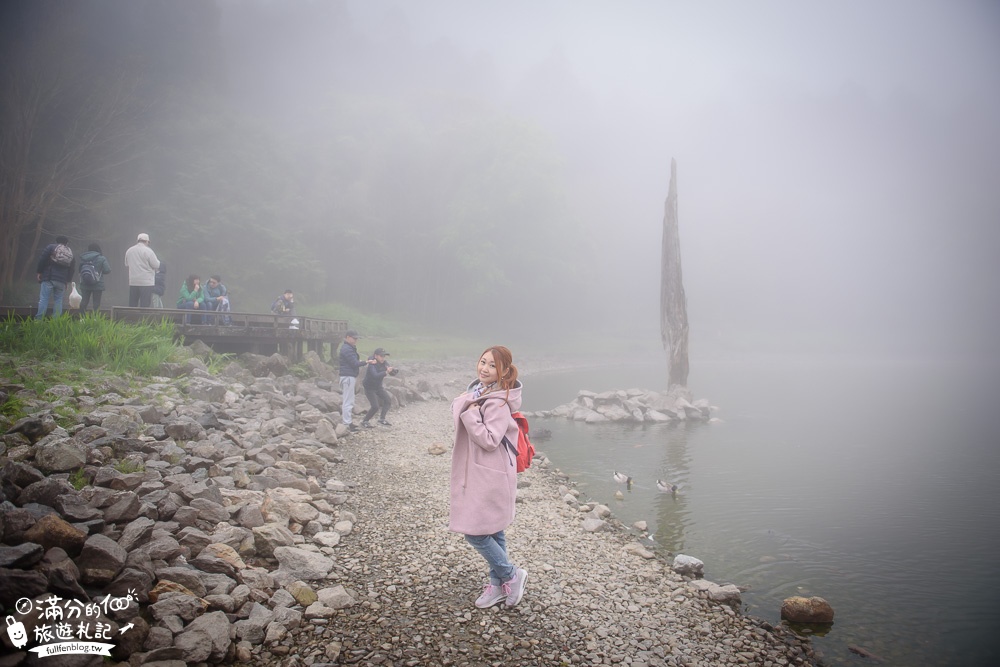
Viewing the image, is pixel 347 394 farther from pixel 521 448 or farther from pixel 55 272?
pixel 521 448

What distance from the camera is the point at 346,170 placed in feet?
135

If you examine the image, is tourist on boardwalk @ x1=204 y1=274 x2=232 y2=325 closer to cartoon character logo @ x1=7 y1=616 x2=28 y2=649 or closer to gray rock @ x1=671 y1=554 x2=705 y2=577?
cartoon character logo @ x1=7 y1=616 x2=28 y2=649

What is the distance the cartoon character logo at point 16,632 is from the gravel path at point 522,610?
1.36 meters

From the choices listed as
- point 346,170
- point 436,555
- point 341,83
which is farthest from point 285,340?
point 341,83

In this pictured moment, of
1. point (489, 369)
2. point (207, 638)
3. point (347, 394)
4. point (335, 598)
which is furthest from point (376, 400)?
point (207, 638)

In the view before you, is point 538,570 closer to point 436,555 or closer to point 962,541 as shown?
point 436,555

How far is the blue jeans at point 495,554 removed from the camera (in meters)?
4.32

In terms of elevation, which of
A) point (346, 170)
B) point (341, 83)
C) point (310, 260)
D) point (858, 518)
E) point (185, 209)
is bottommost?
point (858, 518)

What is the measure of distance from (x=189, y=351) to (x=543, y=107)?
70.6m

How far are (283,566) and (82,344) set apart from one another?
8245 millimetres

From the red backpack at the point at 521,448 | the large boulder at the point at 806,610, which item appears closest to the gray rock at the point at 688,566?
the large boulder at the point at 806,610

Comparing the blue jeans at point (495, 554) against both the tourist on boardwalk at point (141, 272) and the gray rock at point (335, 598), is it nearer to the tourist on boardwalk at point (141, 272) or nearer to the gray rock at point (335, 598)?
the gray rock at point (335, 598)

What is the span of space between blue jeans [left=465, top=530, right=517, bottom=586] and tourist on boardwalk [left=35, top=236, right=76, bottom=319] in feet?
38.5

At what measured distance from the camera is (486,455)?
13.9 ft
